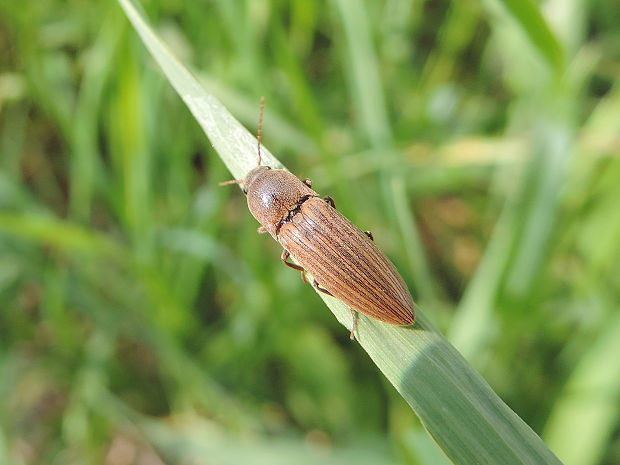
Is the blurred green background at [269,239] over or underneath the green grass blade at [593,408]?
over

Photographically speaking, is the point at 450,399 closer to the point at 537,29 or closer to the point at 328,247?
the point at 328,247

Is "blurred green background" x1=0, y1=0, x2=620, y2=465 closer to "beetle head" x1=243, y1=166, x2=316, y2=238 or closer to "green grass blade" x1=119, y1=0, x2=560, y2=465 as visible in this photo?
"beetle head" x1=243, y1=166, x2=316, y2=238

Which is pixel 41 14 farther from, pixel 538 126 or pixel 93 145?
pixel 538 126

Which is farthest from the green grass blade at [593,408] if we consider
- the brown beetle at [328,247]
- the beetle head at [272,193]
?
the beetle head at [272,193]

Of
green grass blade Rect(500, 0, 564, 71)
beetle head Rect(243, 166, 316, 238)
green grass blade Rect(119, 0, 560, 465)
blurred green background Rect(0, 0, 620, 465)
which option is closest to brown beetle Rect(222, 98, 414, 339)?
beetle head Rect(243, 166, 316, 238)

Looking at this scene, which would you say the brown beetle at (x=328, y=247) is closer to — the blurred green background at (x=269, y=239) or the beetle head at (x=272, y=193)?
the beetle head at (x=272, y=193)

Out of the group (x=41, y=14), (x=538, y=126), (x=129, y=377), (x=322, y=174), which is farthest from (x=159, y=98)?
(x=538, y=126)

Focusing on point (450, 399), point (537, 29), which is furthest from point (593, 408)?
point (537, 29)
